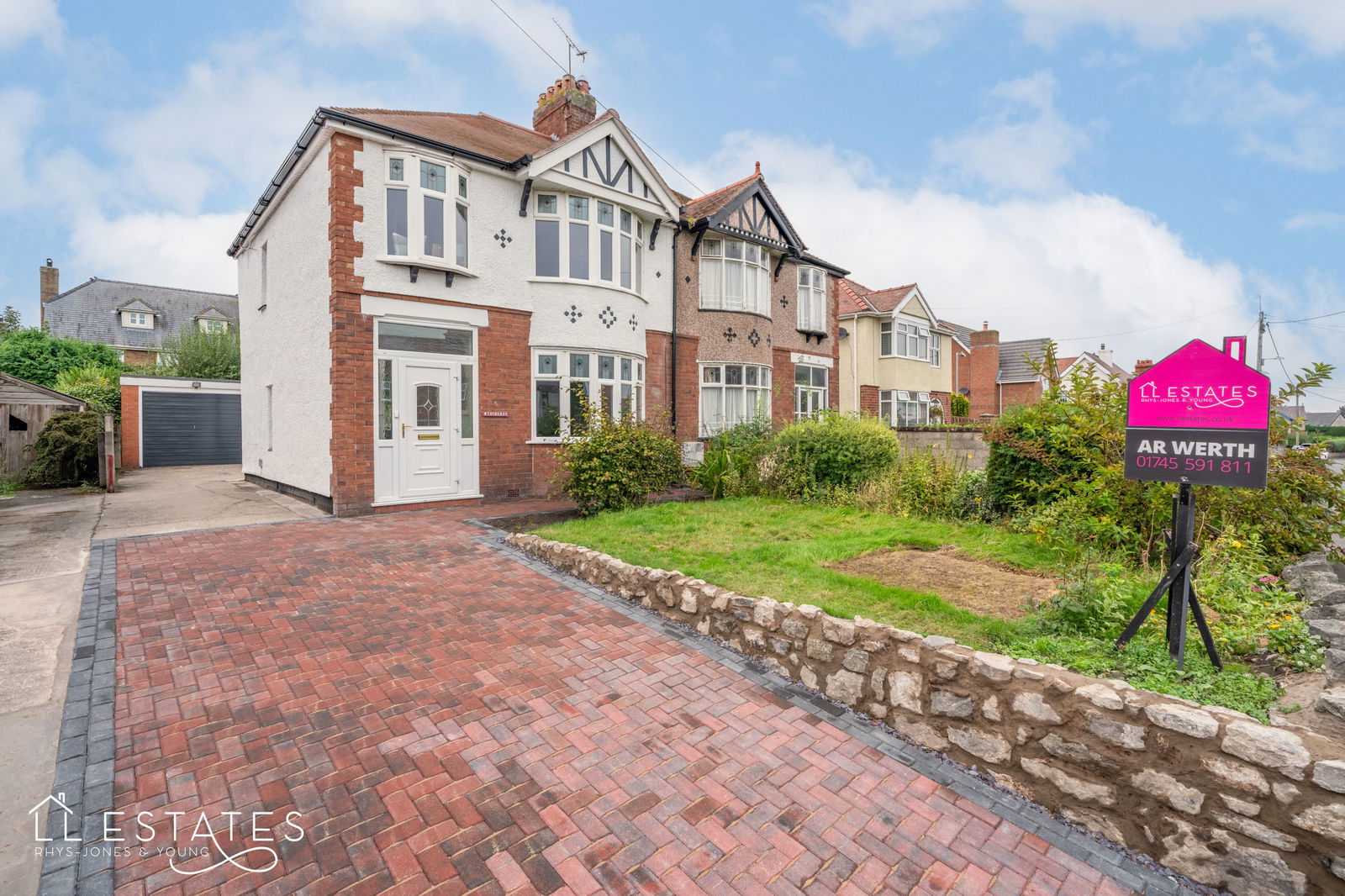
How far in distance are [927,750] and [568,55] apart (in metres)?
16.5

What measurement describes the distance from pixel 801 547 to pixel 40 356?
3460 centimetres

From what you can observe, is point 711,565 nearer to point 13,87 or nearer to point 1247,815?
point 1247,815

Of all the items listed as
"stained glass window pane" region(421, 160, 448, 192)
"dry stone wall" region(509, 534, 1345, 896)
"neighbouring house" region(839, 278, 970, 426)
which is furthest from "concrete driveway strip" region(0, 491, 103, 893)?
"neighbouring house" region(839, 278, 970, 426)

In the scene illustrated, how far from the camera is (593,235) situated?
11.9 metres

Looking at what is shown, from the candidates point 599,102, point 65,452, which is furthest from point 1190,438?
point 65,452

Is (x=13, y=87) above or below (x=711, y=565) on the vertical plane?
above

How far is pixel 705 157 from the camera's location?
16797 mm

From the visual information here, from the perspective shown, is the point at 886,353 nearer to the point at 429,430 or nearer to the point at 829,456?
the point at 829,456

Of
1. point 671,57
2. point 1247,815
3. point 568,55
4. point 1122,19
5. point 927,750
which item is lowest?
point 927,750

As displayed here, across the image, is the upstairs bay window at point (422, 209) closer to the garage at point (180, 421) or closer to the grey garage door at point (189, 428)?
the grey garage door at point (189, 428)

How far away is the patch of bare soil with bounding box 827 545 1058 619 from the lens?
4.58 metres

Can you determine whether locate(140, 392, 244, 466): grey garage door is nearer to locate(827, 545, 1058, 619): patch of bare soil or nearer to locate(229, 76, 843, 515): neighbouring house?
locate(229, 76, 843, 515): neighbouring house

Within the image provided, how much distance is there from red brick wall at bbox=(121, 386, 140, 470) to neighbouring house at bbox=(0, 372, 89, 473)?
4.66m

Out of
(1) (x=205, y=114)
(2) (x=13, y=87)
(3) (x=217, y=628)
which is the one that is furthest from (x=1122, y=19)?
(2) (x=13, y=87)
